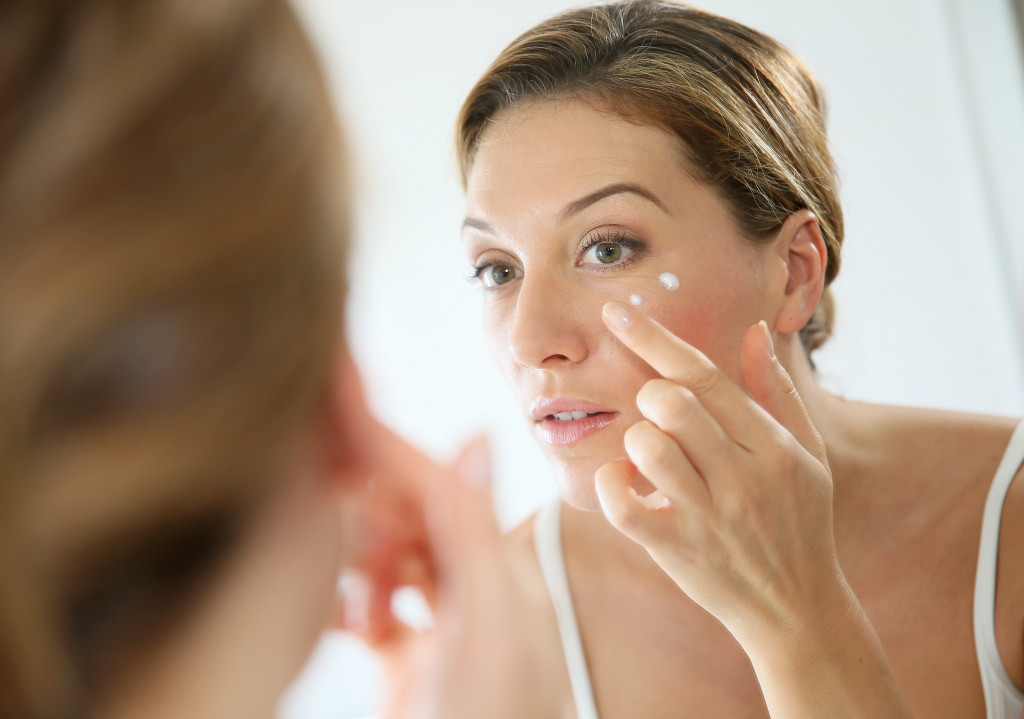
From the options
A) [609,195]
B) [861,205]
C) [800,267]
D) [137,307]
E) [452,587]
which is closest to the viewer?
[137,307]

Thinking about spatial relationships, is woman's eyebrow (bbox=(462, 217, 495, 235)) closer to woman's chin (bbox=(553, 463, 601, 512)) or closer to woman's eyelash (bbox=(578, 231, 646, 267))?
woman's eyelash (bbox=(578, 231, 646, 267))

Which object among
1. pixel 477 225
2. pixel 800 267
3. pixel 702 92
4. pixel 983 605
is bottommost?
pixel 983 605

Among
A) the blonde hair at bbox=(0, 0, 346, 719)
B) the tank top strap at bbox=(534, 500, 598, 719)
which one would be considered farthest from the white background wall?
the blonde hair at bbox=(0, 0, 346, 719)

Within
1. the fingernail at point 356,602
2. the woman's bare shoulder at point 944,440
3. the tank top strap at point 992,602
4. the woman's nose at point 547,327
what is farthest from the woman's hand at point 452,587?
the woman's bare shoulder at point 944,440

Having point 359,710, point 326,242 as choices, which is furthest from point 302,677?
point 359,710

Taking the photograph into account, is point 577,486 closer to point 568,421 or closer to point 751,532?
point 568,421

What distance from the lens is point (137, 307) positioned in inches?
10.9

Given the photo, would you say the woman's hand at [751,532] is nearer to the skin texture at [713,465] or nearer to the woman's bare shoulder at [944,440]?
the skin texture at [713,465]

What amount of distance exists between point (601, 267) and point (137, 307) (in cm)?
75

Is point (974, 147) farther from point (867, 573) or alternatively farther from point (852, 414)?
point (867, 573)

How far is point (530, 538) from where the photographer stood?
4.21ft

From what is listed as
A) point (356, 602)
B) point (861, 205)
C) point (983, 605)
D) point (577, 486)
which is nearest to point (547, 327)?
point (577, 486)

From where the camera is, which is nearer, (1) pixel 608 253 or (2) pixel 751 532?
(2) pixel 751 532

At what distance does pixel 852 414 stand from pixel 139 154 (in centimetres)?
113
